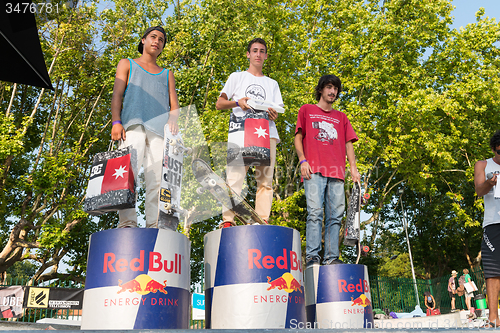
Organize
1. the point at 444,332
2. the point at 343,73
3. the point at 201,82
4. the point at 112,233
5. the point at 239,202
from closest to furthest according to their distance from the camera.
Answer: the point at 444,332
the point at 112,233
the point at 239,202
the point at 201,82
the point at 343,73

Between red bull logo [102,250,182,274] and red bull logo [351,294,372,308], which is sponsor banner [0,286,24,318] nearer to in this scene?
red bull logo [102,250,182,274]

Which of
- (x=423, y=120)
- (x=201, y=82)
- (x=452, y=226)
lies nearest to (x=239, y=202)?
(x=201, y=82)

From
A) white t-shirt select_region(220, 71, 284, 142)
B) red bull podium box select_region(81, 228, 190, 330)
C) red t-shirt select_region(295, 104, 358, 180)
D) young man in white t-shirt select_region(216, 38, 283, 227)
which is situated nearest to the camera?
red bull podium box select_region(81, 228, 190, 330)

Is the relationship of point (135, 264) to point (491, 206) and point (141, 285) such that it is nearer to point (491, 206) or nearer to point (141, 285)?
point (141, 285)

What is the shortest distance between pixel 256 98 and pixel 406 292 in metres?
17.9

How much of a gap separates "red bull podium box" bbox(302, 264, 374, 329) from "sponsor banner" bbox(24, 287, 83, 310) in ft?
37.1

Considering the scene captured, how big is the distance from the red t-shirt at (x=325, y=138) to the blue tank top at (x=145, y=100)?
1479mm

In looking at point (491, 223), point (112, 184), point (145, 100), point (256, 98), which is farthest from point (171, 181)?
point (491, 223)

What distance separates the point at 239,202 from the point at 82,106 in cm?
1554

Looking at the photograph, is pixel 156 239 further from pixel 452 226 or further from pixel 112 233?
pixel 452 226

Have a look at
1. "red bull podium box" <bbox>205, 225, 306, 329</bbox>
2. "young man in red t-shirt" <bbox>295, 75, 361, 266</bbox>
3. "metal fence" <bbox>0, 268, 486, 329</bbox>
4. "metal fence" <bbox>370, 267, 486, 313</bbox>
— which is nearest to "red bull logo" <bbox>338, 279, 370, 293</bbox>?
"young man in red t-shirt" <bbox>295, 75, 361, 266</bbox>

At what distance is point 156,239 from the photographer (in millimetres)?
2445

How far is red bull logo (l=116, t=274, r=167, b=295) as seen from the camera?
7.55 ft

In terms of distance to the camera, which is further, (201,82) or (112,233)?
(201,82)
